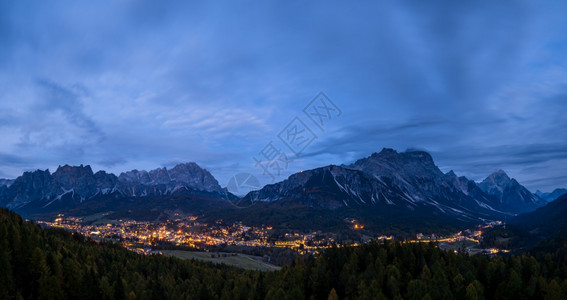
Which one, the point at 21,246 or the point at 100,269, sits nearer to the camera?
the point at 21,246

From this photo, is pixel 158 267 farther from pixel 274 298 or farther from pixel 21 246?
pixel 274 298

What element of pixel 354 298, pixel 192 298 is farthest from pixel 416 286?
pixel 192 298

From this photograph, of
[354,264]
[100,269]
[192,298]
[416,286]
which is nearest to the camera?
[416,286]

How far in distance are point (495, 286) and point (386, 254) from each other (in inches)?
1515

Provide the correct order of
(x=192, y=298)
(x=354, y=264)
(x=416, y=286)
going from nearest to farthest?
(x=416, y=286) < (x=192, y=298) < (x=354, y=264)

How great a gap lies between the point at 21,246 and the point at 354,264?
361 feet

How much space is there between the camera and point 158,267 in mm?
154625

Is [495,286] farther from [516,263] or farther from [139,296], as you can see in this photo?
[139,296]

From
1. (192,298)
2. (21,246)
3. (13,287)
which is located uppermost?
(21,246)

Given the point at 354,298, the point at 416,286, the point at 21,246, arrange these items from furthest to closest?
the point at 21,246 → the point at 354,298 → the point at 416,286

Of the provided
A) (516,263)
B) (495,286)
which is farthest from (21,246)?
(516,263)

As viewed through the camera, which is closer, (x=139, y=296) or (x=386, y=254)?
(x=139, y=296)

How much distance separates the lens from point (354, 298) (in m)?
89.9

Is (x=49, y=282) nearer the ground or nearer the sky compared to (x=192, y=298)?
nearer the sky
